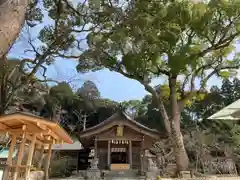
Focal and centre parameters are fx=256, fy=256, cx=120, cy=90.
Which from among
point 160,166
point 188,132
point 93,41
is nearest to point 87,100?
point 188,132

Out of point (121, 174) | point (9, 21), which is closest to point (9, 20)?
point (9, 21)

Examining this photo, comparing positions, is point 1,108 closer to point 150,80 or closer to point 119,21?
point 119,21

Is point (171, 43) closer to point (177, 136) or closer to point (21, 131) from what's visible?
point (177, 136)

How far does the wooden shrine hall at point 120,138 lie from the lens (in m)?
15.7

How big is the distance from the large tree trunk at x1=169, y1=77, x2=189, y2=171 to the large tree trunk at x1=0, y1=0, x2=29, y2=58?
43.9ft

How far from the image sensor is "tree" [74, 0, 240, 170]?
1272 centimetres

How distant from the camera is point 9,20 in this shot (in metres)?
2.61

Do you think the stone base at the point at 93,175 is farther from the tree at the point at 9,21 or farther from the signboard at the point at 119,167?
the tree at the point at 9,21

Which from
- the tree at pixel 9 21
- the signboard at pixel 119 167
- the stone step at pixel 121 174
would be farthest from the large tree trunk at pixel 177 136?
the tree at pixel 9 21

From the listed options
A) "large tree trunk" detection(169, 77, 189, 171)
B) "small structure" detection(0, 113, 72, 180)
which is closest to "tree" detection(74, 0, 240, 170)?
"large tree trunk" detection(169, 77, 189, 171)

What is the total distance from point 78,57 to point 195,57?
279 inches

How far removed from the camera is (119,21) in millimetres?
11703

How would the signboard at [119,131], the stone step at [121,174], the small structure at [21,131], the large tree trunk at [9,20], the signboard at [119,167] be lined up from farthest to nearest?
the signboard at [119,131] → the signboard at [119,167] → the stone step at [121,174] → the small structure at [21,131] → the large tree trunk at [9,20]

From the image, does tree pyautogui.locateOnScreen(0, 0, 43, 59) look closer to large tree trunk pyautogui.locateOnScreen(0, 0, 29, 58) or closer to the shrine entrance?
large tree trunk pyautogui.locateOnScreen(0, 0, 29, 58)
